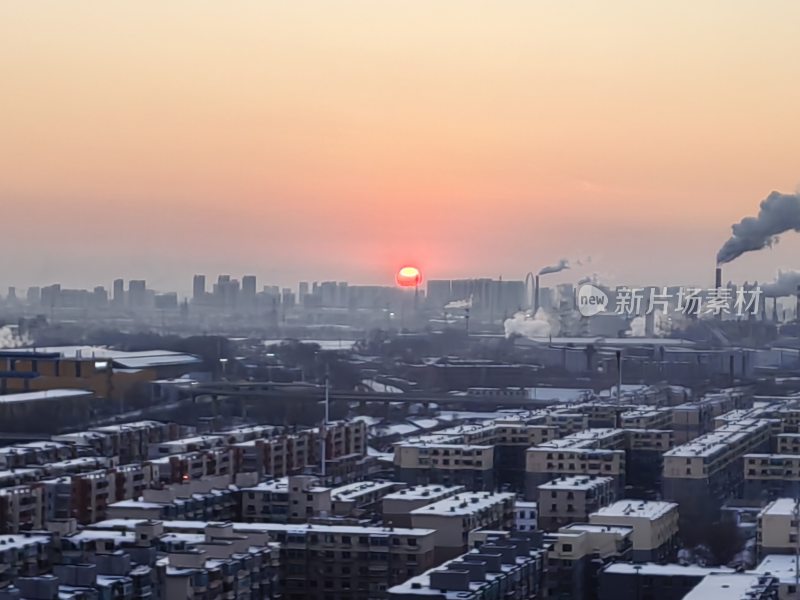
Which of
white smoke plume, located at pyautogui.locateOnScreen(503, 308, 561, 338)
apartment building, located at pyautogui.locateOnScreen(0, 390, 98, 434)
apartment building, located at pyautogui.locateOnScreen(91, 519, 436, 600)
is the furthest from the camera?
white smoke plume, located at pyautogui.locateOnScreen(503, 308, 561, 338)

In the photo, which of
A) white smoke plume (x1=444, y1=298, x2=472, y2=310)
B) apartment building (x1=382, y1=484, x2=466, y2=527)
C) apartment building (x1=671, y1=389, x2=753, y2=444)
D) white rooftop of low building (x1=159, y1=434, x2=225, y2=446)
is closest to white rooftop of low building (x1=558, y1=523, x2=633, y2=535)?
apartment building (x1=382, y1=484, x2=466, y2=527)

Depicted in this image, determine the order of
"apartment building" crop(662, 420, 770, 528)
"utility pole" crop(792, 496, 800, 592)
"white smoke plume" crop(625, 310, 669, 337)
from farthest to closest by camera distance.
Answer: "white smoke plume" crop(625, 310, 669, 337) → "apartment building" crop(662, 420, 770, 528) → "utility pole" crop(792, 496, 800, 592)

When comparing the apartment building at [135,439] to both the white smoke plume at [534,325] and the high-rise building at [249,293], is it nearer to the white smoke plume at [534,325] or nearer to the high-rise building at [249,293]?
the white smoke plume at [534,325]

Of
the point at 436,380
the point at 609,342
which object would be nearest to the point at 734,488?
the point at 436,380

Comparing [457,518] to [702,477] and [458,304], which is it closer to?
[702,477]

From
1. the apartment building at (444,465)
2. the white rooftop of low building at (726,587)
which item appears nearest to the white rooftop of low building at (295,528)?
the white rooftop of low building at (726,587)

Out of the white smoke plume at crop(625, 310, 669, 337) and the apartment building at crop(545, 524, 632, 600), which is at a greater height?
the white smoke plume at crop(625, 310, 669, 337)

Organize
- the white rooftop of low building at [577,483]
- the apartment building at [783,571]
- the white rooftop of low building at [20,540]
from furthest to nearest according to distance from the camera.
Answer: the white rooftop of low building at [577,483] < the white rooftop of low building at [20,540] < the apartment building at [783,571]

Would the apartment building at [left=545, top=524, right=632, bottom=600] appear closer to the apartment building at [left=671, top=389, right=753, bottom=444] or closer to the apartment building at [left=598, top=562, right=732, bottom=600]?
the apartment building at [left=598, top=562, right=732, bottom=600]

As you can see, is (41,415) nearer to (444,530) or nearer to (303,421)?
(303,421)
